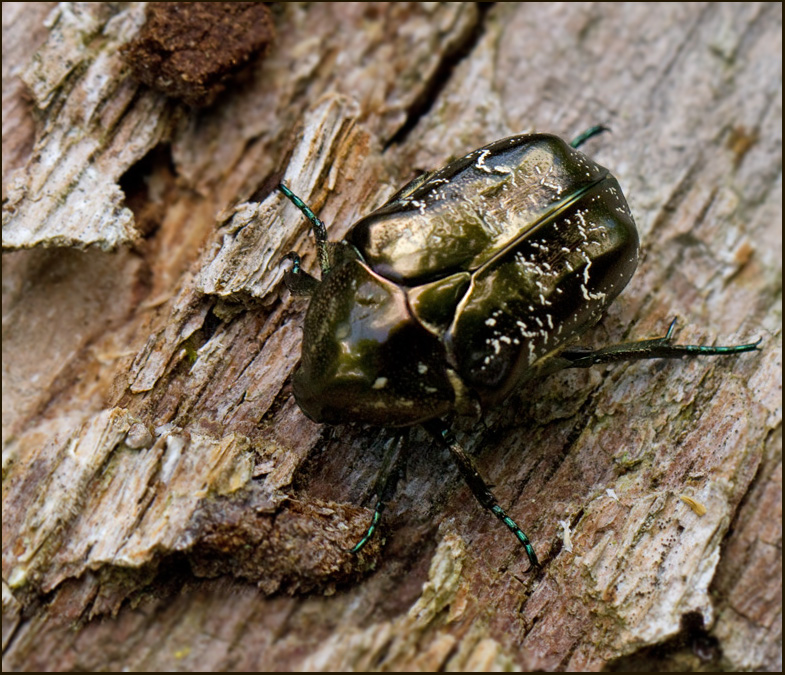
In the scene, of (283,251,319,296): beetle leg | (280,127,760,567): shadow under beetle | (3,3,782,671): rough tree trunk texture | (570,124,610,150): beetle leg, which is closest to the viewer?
(3,3,782,671): rough tree trunk texture

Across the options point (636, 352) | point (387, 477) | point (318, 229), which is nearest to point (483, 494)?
point (387, 477)

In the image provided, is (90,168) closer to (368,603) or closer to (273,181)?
(273,181)

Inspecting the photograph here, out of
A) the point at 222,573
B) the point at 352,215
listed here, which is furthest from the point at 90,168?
the point at 222,573

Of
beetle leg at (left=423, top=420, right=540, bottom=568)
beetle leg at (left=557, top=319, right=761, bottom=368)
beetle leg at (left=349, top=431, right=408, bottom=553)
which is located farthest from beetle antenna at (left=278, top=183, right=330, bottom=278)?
beetle leg at (left=557, top=319, right=761, bottom=368)

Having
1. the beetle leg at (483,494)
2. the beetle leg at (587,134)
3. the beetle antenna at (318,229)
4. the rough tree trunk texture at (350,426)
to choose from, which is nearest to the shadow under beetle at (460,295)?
the beetle leg at (483,494)

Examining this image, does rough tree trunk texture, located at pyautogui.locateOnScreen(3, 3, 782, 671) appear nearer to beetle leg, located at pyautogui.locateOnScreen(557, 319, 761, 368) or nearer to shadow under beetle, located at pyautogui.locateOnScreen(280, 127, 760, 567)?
beetle leg, located at pyautogui.locateOnScreen(557, 319, 761, 368)

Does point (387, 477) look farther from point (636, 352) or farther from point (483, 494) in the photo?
point (636, 352)
